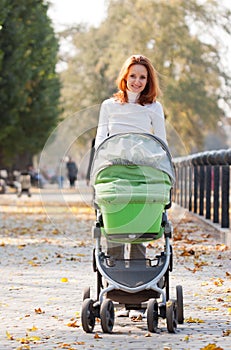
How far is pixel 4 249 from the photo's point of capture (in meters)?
15.1

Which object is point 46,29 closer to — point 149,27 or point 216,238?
point 149,27

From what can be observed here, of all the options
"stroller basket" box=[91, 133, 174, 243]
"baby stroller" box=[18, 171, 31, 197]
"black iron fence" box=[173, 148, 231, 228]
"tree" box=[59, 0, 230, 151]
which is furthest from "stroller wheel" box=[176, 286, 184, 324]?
"tree" box=[59, 0, 230, 151]

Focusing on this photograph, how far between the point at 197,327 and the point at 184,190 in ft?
54.4

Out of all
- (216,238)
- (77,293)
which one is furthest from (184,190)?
(77,293)

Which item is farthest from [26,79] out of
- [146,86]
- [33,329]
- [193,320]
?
[33,329]

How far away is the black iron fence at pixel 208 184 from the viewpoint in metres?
15.3

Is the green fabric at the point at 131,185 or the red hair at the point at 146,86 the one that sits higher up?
the red hair at the point at 146,86

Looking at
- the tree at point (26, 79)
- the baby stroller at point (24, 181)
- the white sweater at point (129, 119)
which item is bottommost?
the baby stroller at point (24, 181)

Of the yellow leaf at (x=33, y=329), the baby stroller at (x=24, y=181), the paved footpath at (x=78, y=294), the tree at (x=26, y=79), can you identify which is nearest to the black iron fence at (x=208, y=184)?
the paved footpath at (x=78, y=294)

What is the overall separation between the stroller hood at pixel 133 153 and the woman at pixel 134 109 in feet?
0.69

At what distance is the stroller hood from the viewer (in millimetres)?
7406

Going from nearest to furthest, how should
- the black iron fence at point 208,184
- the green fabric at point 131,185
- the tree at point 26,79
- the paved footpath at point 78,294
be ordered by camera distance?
the paved footpath at point 78,294 < the green fabric at point 131,185 < the black iron fence at point 208,184 < the tree at point 26,79

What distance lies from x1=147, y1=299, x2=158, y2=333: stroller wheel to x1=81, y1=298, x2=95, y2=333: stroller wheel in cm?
39

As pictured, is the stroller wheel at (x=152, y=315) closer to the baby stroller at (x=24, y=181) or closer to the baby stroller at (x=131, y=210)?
the baby stroller at (x=131, y=210)
